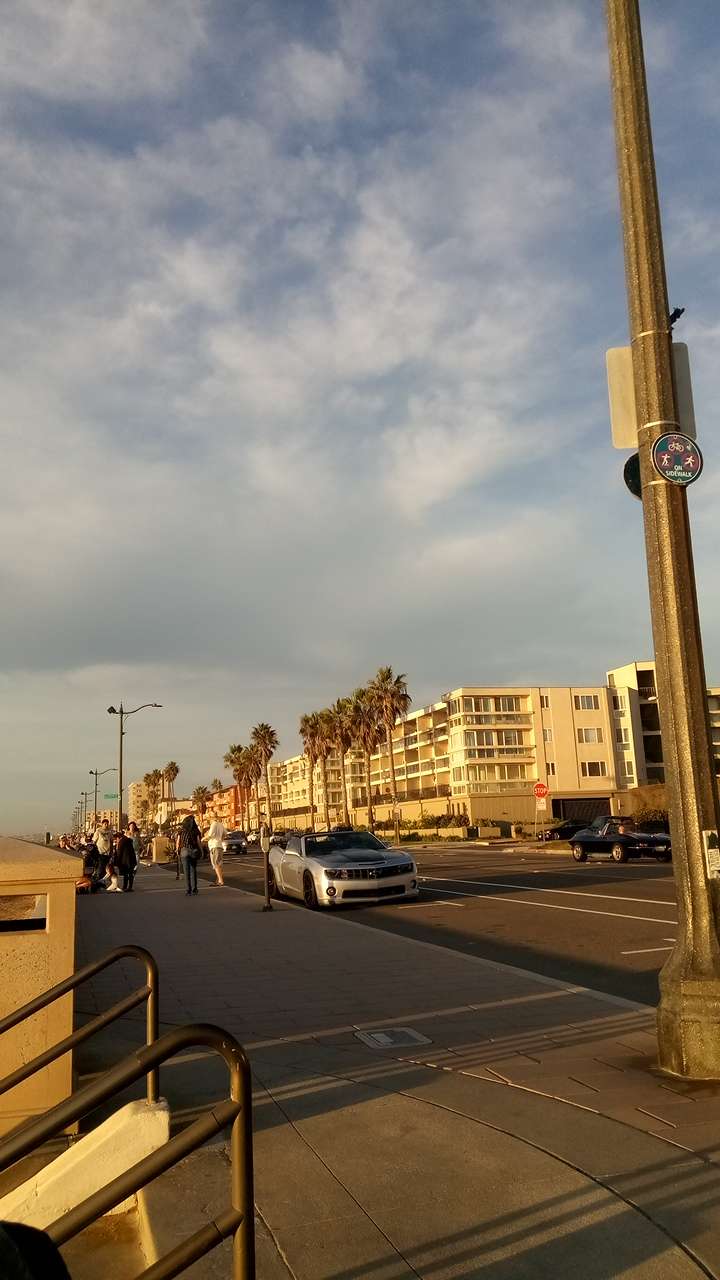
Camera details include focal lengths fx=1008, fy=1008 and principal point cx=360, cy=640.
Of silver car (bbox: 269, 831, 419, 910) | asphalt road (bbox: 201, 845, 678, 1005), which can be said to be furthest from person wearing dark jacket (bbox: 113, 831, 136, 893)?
asphalt road (bbox: 201, 845, 678, 1005)

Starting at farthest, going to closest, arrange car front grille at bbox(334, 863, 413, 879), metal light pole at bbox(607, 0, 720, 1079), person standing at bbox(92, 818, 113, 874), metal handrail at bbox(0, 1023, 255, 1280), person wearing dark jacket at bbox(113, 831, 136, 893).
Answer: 1. person standing at bbox(92, 818, 113, 874)
2. person wearing dark jacket at bbox(113, 831, 136, 893)
3. car front grille at bbox(334, 863, 413, 879)
4. metal light pole at bbox(607, 0, 720, 1079)
5. metal handrail at bbox(0, 1023, 255, 1280)

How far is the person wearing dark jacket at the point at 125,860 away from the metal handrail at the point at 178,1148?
2378cm

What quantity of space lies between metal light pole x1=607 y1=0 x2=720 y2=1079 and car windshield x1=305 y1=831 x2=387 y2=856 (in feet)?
44.2

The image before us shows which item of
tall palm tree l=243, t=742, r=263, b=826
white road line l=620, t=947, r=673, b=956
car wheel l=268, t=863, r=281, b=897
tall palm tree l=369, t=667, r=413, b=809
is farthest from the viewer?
tall palm tree l=243, t=742, r=263, b=826

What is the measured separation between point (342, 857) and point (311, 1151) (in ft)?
46.2

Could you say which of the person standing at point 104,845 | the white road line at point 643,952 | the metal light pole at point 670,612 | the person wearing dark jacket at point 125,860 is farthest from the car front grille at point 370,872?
the person standing at point 104,845

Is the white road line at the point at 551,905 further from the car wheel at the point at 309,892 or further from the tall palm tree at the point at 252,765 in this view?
the tall palm tree at the point at 252,765

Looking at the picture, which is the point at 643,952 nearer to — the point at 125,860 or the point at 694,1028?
the point at 694,1028

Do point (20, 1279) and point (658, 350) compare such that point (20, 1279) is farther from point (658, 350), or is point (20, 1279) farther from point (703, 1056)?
point (658, 350)

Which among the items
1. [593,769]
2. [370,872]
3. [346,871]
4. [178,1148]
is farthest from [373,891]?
[593,769]

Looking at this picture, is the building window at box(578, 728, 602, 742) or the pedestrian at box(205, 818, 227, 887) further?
the building window at box(578, 728, 602, 742)

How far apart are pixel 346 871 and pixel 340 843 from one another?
193 cm

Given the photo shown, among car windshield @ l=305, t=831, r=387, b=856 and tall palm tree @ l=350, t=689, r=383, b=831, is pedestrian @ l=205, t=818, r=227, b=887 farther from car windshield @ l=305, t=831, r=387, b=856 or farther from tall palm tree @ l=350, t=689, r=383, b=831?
tall palm tree @ l=350, t=689, r=383, b=831

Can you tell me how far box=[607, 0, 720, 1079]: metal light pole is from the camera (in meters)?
5.66
